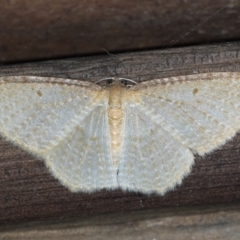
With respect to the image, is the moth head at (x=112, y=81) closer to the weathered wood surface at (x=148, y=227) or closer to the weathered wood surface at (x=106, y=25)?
the weathered wood surface at (x=106, y=25)

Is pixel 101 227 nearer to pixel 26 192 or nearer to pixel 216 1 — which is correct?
pixel 26 192


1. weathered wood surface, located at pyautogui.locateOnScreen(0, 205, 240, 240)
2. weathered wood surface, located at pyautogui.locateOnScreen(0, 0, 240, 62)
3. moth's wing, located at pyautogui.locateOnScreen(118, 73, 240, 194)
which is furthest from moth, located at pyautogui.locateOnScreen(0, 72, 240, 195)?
weathered wood surface, located at pyautogui.locateOnScreen(0, 0, 240, 62)

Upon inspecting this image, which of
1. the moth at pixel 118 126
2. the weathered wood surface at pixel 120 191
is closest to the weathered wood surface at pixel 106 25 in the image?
the weathered wood surface at pixel 120 191

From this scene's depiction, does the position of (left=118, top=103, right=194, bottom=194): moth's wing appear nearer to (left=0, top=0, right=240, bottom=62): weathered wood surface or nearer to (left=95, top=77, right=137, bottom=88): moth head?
(left=95, top=77, right=137, bottom=88): moth head

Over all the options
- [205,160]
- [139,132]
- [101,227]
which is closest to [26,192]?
[101,227]

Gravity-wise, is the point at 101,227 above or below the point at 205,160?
below

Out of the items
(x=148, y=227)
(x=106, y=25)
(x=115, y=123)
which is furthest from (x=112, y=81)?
(x=148, y=227)
